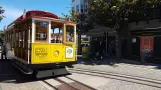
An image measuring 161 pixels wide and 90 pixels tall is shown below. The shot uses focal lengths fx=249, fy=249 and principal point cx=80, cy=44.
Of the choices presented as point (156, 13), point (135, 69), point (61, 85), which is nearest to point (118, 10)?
point (156, 13)

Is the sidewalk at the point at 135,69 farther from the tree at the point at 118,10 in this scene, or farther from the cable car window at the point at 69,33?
the tree at the point at 118,10

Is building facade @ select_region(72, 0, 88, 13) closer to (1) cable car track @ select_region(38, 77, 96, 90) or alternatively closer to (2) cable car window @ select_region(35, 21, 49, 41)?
(2) cable car window @ select_region(35, 21, 49, 41)

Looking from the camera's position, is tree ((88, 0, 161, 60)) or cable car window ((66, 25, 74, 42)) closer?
cable car window ((66, 25, 74, 42))

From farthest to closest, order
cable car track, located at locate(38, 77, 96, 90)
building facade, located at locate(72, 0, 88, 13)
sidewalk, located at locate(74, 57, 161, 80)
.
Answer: building facade, located at locate(72, 0, 88, 13) < sidewalk, located at locate(74, 57, 161, 80) < cable car track, located at locate(38, 77, 96, 90)

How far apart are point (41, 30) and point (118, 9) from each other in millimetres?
7940

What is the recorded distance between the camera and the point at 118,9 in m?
17.9

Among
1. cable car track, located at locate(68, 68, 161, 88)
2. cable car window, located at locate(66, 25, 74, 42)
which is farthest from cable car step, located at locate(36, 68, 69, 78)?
cable car window, located at locate(66, 25, 74, 42)

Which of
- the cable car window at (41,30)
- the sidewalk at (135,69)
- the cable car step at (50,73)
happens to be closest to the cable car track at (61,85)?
the cable car step at (50,73)

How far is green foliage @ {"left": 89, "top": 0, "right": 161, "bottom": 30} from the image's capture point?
17.9 m

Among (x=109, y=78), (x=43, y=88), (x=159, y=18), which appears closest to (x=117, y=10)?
(x=159, y=18)

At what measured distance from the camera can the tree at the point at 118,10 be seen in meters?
17.9

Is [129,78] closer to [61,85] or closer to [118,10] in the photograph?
[61,85]

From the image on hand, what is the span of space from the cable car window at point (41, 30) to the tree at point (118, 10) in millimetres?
7236

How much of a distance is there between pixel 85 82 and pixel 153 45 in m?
9.86
